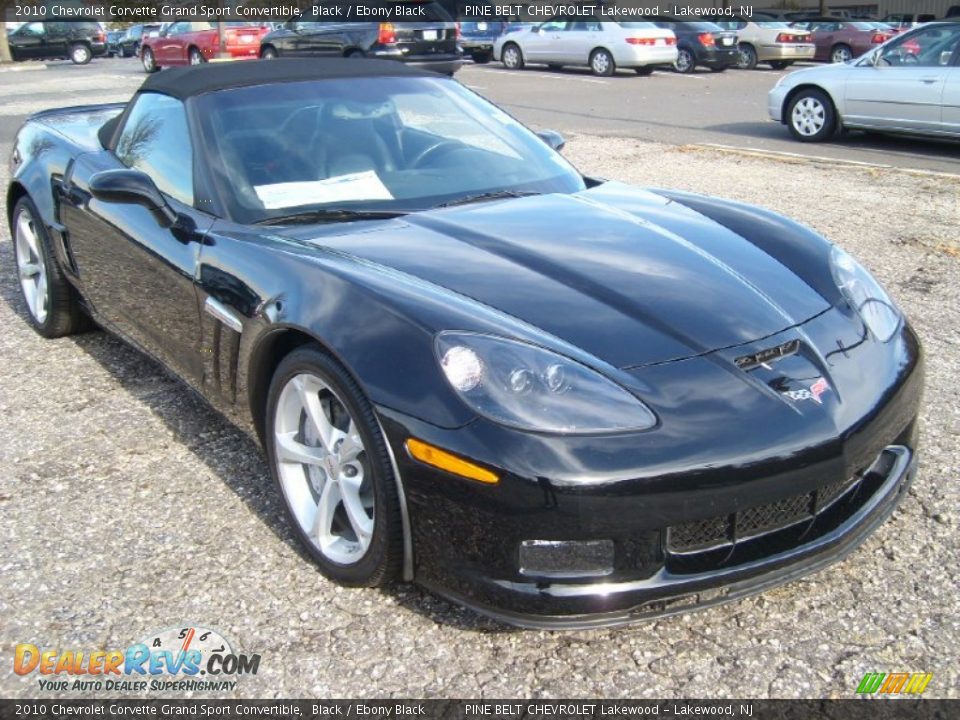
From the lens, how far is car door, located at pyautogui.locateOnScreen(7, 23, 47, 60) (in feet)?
117

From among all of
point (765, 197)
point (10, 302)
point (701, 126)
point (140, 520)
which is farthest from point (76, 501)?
point (701, 126)

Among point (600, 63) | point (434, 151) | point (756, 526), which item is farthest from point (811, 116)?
point (600, 63)

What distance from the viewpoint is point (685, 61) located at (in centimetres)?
2239

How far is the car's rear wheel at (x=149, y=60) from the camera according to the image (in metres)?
25.7

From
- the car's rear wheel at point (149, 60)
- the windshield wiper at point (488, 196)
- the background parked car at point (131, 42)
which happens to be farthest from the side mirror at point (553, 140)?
the background parked car at point (131, 42)

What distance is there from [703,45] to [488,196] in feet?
65.7

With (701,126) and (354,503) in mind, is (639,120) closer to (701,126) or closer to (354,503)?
(701,126)

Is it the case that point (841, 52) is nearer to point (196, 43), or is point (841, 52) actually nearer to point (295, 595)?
point (196, 43)

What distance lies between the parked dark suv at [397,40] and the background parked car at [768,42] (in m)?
8.11

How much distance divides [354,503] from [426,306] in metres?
0.58

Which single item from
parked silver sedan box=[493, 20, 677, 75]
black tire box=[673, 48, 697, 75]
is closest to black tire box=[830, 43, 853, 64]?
black tire box=[673, 48, 697, 75]

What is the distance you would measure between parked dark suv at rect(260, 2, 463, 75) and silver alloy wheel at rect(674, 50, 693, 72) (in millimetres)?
6190

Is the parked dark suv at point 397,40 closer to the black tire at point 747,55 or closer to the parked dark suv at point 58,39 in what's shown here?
the black tire at point 747,55

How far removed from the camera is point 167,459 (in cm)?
365
